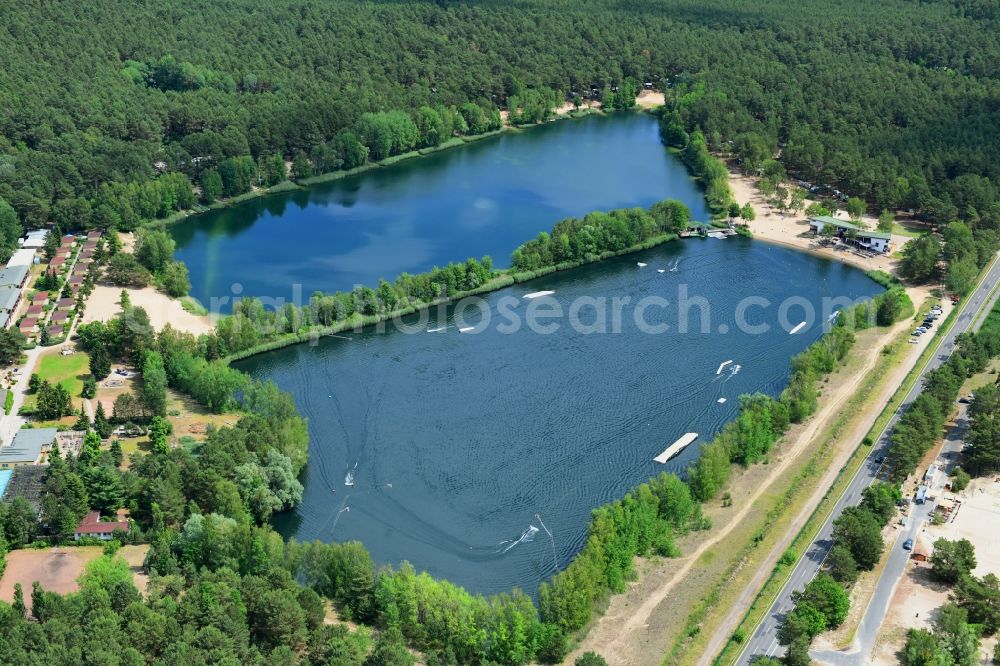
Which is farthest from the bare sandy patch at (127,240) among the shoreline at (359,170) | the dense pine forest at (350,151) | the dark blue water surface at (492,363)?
the dark blue water surface at (492,363)

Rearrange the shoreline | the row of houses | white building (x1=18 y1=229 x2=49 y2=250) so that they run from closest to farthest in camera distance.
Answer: the row of houses
white building (x1=18 y1=229 x2=49 y2=250)
the shoreline

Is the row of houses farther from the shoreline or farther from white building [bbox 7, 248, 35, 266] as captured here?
the shoreline

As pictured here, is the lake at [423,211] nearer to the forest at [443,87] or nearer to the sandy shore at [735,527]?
the forest at [443,87]

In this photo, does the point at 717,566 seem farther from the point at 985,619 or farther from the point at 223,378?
the point at 223,378

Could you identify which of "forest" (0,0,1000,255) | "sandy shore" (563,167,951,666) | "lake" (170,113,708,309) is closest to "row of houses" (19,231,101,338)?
"forest" (0,0,1000,255)

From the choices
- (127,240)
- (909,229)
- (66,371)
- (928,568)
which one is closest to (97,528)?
(66,371)

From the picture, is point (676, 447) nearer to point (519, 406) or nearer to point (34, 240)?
point (519, 406)

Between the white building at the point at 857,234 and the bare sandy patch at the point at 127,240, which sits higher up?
the white building at the point at 857,234

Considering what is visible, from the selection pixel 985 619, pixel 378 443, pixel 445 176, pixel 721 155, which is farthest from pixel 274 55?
pixel 985 619
